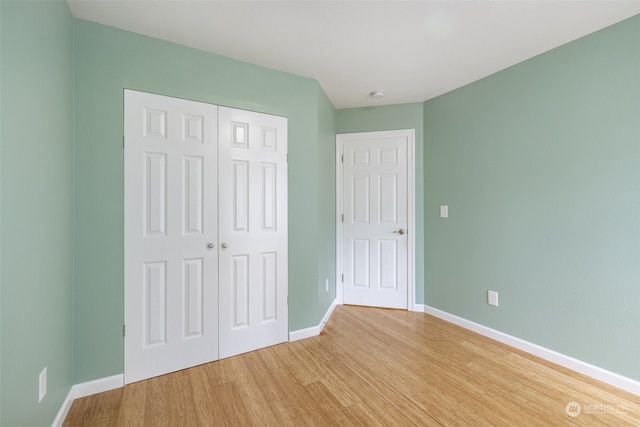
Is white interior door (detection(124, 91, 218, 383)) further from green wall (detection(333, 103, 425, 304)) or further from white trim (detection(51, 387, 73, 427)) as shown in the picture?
green wall (detection(333, 103, 425, 304))

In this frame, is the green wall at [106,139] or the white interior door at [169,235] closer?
the green wall at [106,139]

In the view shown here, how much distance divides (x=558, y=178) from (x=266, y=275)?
2379mm

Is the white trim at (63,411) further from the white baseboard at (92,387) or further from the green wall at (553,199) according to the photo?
the green wall at (553,199)

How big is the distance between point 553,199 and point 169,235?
2832mm

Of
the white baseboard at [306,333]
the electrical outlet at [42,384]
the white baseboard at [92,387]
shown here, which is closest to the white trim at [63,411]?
the white baseboard at [92,387]

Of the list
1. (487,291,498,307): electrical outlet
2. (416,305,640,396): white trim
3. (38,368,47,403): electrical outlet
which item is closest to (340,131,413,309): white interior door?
(416,305,640,396): white trim

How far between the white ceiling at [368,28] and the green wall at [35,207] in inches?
20.6

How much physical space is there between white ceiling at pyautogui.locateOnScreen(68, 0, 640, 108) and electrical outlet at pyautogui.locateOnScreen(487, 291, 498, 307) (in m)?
1.97

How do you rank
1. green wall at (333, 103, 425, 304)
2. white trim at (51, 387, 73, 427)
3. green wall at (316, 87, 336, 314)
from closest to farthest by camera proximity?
white trim at (51, 387, 73, 427), green wall at (316, 87, 336, 314), green wall at (333, 103, 425, 304)

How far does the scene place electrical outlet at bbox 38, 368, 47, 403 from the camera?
1.24 m

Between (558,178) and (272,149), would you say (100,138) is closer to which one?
(272,149)

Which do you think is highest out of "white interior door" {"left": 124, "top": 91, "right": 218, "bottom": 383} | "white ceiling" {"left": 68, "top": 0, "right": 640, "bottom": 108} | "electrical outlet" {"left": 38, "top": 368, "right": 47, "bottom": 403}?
"white ceiling" {"left": 68, "top": 0, "right": 640, "bottom": 108}

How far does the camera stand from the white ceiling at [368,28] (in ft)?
5.19

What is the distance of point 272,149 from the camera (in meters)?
2.31
